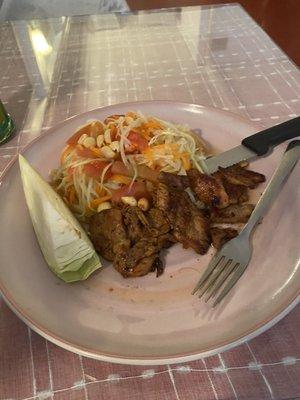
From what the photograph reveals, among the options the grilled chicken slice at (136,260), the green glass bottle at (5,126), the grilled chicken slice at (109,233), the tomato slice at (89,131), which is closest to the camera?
the grilled chicken slice at (136,260)

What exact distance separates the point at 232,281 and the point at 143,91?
214 cm

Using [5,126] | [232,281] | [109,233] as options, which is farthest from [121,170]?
[5,126]

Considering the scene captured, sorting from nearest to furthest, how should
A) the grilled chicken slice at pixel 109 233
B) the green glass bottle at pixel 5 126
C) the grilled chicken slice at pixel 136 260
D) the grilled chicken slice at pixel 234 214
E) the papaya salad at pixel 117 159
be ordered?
the grilled chicken slice at pixel 136 260 < the grilled chicken slice at pixel 109 233 < the grilled chicken slice at pixel 234 214 < the papaya salad at pixel 117 159 < the green glass bottle at pixel 5 126

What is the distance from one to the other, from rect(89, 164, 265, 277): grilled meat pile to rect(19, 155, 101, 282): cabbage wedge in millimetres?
152

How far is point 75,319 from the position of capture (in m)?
1.36

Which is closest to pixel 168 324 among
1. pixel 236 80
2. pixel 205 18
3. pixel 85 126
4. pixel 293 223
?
pixel 293 223

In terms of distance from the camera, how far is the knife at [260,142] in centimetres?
198

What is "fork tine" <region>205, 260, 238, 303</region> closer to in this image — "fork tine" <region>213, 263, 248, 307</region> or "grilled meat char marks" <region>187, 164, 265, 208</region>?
"fork tine" <region>213, 263, 248, 307</region>

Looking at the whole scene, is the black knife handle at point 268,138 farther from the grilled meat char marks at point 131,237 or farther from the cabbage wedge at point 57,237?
the cabbage wedge at point 57,237

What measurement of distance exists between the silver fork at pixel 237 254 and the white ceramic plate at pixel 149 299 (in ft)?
Result: 0.12

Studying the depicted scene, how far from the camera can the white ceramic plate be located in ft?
4.10

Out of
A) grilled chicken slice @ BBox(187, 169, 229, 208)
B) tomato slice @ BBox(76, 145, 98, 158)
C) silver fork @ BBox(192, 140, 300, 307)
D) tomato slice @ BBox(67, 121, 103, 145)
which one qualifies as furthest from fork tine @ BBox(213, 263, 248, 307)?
tomato slice @ BBox(67, 121, 103, 145)

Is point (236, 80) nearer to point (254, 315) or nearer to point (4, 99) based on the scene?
point (4, 99)

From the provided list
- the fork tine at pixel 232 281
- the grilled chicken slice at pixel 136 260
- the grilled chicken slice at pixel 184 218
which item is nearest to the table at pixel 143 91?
the fork tine at pixel 232 281
